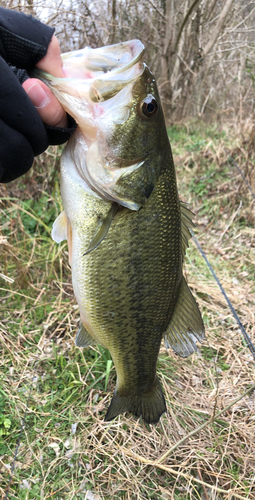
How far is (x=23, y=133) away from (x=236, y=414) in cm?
256

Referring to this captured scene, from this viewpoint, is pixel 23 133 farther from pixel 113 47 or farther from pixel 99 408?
pixel 99 408

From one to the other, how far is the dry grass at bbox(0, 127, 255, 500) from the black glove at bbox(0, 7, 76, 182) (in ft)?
4.21

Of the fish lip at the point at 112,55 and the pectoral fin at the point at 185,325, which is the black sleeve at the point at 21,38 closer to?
the fish lip at the point at 112,55

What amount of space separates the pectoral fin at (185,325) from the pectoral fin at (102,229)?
Result: 0.55 m

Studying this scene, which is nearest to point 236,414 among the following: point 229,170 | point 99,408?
point 99,408

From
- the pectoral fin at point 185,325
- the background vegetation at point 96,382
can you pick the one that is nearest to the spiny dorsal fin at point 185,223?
the pectoral fin at point 185,325

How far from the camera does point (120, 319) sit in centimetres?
140

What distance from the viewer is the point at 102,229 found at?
1233 mm

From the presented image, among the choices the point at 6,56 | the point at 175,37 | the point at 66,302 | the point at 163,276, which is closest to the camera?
the point at 6,56

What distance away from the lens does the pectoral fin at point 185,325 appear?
1542mm

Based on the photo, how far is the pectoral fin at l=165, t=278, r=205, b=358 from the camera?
154 cm

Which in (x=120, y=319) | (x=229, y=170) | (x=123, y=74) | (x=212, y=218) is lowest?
(x=212, y=218)

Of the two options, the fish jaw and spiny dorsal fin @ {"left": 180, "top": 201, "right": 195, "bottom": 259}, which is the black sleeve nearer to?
the fish jaw

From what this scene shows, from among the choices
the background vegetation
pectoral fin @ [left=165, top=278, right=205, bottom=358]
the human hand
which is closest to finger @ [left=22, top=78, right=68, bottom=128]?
the human hand
